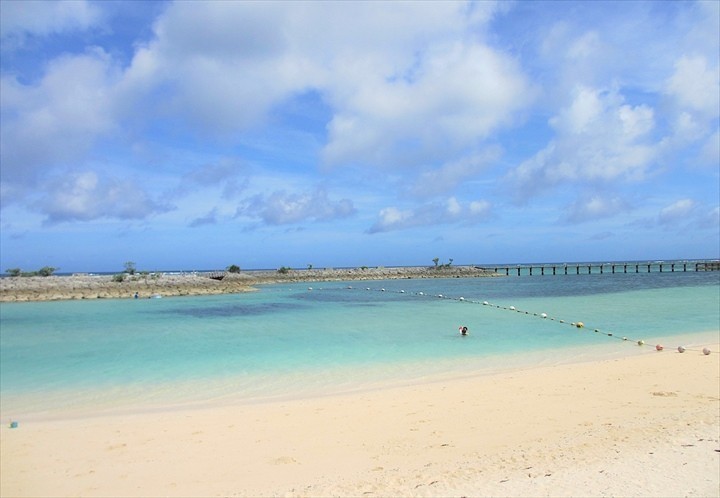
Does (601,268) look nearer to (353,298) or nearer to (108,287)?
(353,298)

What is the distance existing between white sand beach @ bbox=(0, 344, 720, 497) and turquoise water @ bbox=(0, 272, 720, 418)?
1406mm

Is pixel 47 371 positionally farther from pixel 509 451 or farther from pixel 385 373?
pixel 509 451

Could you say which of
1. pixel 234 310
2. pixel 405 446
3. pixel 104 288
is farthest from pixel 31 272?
pixel 405 446

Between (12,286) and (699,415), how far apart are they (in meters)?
39.6

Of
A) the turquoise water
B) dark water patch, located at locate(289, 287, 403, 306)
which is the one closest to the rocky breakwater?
dark water patch, located at locate(289, 287, 403, 306)

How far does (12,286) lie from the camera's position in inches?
1371

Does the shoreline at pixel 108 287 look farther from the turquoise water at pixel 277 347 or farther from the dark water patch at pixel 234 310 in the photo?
the dark water patch at pixel 234 310

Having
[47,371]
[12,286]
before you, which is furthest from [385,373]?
[12,286]

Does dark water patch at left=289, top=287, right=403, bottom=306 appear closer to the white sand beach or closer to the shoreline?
the shoreline

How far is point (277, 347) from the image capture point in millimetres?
13672

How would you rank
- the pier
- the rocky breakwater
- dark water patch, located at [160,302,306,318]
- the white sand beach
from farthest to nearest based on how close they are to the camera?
the pier → the rocky breakwater → dark water patch, located at [160,302,306,318] → the white sand beach

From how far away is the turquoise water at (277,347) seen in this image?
30.5ft

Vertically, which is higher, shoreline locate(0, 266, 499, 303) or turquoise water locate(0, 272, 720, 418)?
shoreline locate(0, 266, 499, 303)

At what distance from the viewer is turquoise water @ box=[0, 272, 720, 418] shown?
9.30 meters
